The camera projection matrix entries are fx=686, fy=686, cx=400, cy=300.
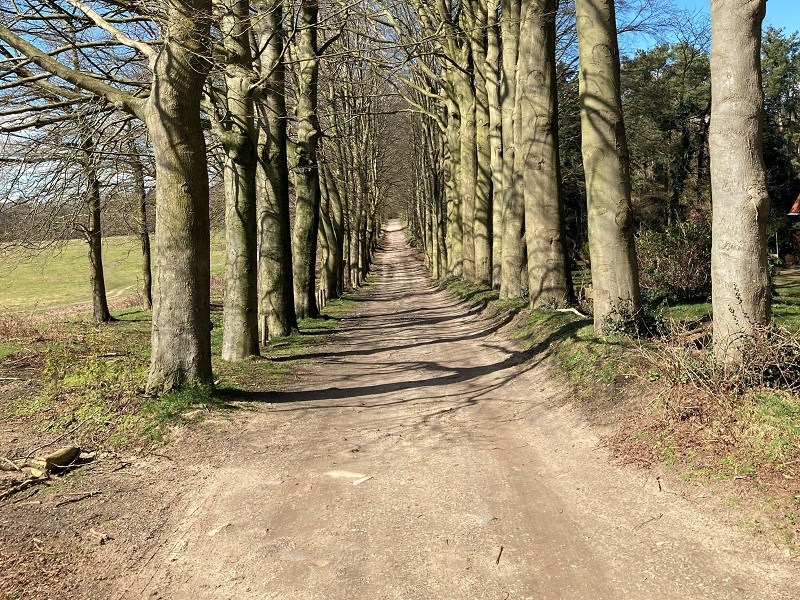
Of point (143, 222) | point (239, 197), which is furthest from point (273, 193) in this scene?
point (143, 222)

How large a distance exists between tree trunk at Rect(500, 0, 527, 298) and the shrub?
10.7 ft

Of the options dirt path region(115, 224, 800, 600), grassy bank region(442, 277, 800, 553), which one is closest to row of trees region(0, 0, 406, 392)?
dirt path region(115, 224, 800, 600)

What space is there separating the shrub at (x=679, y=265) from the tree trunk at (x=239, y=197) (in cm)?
780

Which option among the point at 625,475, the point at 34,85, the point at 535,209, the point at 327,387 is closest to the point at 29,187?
the point at 34,85

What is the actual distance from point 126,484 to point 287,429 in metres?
2.16

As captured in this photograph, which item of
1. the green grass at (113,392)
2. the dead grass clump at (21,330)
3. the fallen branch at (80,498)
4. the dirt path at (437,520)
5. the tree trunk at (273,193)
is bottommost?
the dirt path at (437,520)

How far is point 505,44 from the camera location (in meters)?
16.5

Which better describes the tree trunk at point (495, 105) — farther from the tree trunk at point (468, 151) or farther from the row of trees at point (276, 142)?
the tree trunk at point (468, 151)

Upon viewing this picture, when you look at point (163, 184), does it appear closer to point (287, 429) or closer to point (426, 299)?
point (287, 429)

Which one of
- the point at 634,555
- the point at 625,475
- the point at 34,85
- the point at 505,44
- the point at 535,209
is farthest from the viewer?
the point at 505,44

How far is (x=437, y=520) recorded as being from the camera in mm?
4766

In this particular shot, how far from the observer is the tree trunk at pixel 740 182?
19.9ft

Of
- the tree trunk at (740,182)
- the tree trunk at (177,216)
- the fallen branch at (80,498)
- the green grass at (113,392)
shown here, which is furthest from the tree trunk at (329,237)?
the fallen branch at (80,498)

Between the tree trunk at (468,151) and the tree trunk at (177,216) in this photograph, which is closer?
the tree trunk at (177,216)
